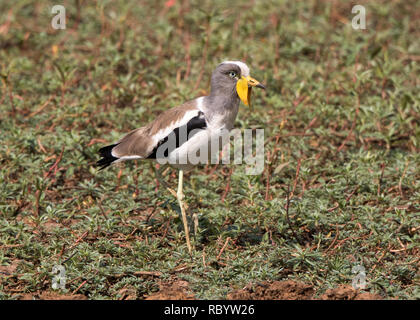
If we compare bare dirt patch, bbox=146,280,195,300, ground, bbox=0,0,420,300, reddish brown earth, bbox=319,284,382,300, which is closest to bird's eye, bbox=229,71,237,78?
ground, bbox=0,0,420,300

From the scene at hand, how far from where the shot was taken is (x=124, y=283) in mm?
4930

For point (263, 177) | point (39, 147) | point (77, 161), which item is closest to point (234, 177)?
point (263, 177)

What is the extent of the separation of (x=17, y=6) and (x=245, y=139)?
4.53 m

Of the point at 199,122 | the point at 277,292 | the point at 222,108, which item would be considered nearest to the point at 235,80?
the point at 222,108

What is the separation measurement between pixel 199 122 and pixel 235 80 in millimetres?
456

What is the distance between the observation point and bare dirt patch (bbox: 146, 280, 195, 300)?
4.74 m

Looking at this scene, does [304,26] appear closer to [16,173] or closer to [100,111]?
[100,111]

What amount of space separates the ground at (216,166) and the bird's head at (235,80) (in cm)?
79

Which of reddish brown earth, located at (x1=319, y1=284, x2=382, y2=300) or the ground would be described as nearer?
reddish brown earth, located at (x1=319, y1=284, x2=382, y2=300)

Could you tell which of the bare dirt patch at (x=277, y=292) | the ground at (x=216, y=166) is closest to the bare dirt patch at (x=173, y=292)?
the ground at (x=216, y=166)

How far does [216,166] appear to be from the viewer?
6.75m

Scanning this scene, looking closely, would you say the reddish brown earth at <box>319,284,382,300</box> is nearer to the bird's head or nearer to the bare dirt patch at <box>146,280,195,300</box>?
the bare dirt patch at <box>146,280,195,300</box>
